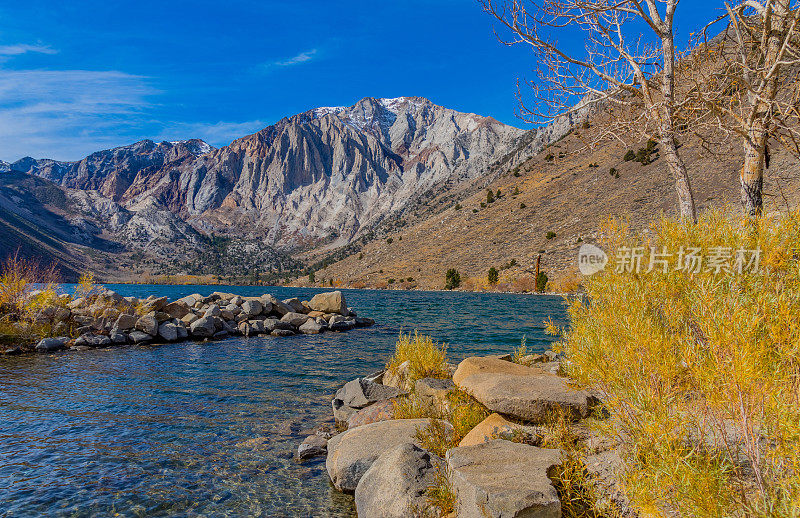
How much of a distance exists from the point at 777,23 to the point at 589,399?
23.7 feet

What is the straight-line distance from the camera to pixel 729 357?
3.52 meters

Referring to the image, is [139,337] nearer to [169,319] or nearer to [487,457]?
[169,319]

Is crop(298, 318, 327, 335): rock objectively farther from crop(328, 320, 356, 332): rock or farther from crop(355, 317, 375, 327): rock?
crop(355, 317, 375, 327): rock

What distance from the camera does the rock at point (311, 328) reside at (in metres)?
31.9

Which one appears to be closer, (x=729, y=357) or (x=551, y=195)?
(x=729, y=357)

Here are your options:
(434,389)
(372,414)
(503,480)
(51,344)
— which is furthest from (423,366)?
(51,344)

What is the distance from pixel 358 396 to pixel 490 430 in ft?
19.3

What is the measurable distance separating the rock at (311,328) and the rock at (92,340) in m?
12.6

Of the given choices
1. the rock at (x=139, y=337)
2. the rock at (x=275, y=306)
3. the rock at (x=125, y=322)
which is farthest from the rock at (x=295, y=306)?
the rock at (x=125, y=322)

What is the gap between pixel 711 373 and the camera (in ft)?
12.2

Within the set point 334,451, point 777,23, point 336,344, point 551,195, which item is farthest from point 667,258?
point 551,195

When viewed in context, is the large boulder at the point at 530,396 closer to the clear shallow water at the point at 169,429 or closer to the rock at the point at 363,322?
the clear shallow water at the point at 169,429

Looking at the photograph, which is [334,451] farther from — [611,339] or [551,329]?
[611,339]

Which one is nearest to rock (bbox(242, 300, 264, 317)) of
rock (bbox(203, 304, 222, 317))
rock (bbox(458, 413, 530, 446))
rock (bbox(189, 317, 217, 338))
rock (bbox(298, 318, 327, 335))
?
rock (bbox(203, 304, 222, 317))
